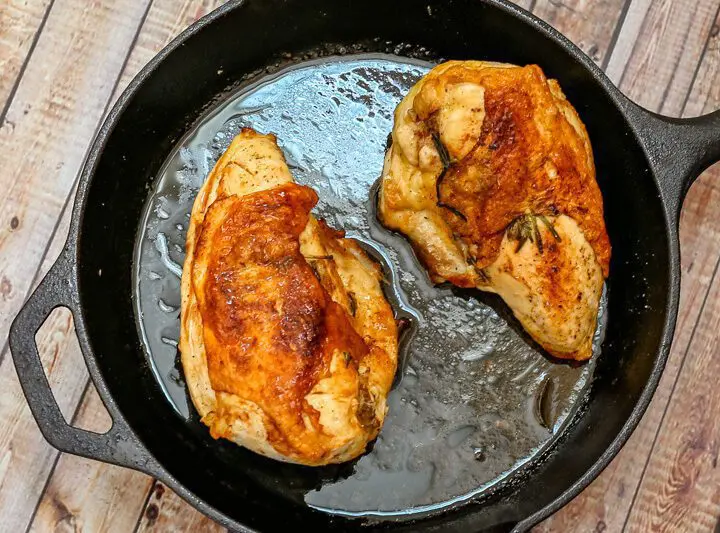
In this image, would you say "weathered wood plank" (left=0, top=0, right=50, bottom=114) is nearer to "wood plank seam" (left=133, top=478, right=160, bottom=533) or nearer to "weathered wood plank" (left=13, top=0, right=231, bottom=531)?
"weathered wood plank" (left=13, top=0, right=231, bottom=531)

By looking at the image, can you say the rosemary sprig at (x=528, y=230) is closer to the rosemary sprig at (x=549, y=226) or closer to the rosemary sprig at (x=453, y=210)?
the rosemary sprig at (x=549, y=226)

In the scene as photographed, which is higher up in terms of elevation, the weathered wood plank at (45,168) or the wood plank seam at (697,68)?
the wood plank seam at (697,68)

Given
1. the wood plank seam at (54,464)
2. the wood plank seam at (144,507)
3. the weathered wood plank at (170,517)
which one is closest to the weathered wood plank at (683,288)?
the weathered wood plank at (170,517)

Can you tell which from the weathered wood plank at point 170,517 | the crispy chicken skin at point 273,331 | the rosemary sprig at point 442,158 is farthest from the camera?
the weathered wood plank at point 170,517

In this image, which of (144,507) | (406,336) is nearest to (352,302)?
(406,336)

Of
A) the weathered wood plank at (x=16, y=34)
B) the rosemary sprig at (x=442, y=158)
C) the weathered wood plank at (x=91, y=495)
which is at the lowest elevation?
the weathered wood plank at (x=91, y=495)

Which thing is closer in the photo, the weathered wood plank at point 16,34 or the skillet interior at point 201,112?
the skillet interior at point 201,112

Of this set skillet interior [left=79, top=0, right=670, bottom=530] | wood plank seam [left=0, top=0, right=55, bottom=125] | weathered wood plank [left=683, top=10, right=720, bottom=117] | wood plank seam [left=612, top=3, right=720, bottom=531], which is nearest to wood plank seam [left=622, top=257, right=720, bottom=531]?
wood plank seam [left=612, top=3, right=720, bottom=531]
